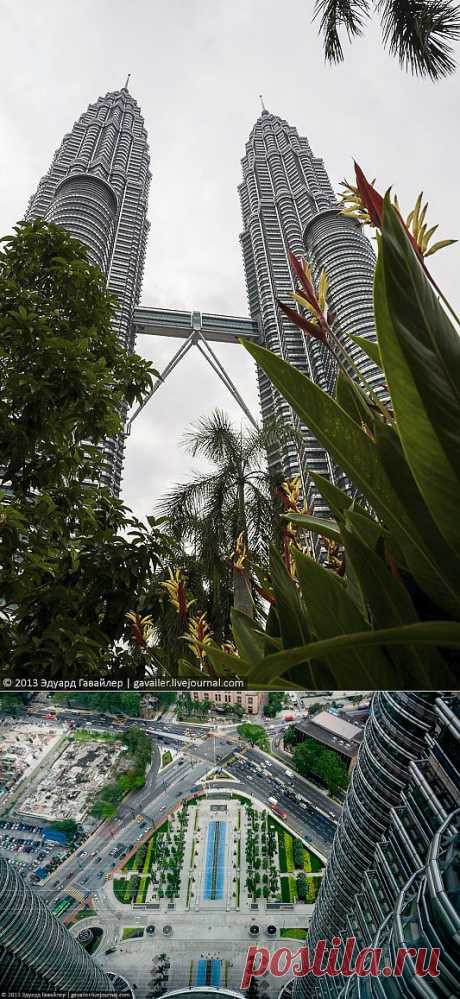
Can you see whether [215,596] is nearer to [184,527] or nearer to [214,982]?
[184,527]

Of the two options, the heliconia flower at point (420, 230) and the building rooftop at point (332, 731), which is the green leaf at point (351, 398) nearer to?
the heliconia flower at point (420, 230)

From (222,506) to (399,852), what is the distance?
16.7ft

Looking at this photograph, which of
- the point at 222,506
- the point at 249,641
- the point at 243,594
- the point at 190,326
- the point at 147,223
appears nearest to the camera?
the point at 249,641

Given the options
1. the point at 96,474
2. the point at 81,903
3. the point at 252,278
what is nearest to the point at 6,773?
the point at 81,903

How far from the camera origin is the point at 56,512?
7.93ft

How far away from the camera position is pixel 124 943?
1.78ft

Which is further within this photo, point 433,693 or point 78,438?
point 78,438

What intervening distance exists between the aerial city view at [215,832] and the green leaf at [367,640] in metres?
0.09

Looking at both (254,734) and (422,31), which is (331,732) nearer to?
(254,734)

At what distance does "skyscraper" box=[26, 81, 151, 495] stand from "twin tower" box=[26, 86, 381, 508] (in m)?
0.09

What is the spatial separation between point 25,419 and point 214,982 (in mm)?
2373

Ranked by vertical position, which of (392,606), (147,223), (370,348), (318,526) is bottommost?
(392,606)

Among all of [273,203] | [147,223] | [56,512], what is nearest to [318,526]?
[56,512]

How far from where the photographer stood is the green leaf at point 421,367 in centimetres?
64
